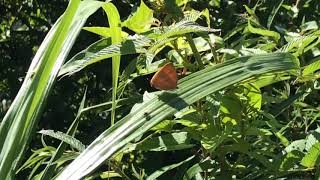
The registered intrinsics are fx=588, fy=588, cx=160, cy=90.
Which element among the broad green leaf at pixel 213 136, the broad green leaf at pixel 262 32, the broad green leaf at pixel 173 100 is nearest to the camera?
the broad green leaf at pixel 173 100

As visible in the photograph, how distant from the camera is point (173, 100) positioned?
0.62 metres

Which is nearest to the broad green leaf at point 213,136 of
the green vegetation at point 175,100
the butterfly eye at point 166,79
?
the green vegetation at point 175,100

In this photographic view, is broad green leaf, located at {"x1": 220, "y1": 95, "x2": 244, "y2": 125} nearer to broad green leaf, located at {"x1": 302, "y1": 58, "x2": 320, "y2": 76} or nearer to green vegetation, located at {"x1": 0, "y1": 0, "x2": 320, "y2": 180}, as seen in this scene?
green vegetation, located at {"x1": 0, "y1": 0, "x2": 320, "y2": 180}

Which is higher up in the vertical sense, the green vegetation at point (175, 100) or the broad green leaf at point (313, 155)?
the green vegetation at point (175, 100)

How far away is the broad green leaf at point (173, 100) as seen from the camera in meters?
0.60

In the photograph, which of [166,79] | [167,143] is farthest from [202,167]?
[166,79]

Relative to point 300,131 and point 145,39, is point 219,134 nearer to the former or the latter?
point 145,39

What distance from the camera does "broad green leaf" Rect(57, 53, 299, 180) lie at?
0.60m

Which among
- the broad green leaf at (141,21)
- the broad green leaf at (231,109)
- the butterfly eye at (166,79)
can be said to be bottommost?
the broad green leaf at (231,109)

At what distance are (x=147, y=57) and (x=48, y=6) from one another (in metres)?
1.40

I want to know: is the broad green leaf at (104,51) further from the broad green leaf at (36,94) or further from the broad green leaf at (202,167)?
the broad green leaf at (202,167)

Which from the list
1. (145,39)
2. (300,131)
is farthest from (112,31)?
(300,131)

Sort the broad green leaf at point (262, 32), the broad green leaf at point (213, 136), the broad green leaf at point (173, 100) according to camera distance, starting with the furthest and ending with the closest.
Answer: the broad green leaf at point (262, 32) → the broad green leaf at point (213, 136) → the broad green leaf at point (173, 100)

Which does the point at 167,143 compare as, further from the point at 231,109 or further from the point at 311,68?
the point at 311,68
